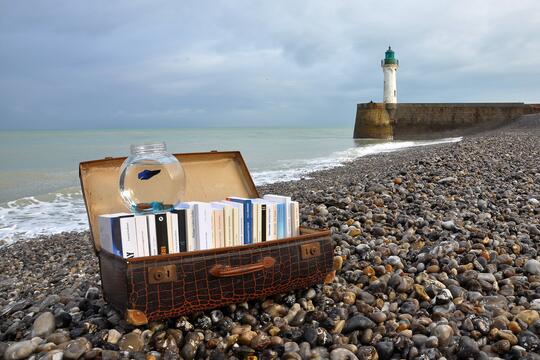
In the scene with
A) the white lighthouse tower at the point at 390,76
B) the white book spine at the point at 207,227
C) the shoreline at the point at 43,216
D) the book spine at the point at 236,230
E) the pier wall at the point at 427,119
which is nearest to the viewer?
the white book spine at the point at 207,227

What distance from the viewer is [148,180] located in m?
2.66

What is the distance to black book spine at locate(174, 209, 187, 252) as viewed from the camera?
255 centimetres

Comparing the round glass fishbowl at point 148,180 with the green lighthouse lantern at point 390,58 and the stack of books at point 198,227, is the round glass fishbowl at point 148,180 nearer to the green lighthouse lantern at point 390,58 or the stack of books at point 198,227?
the stack of books at point 198,227

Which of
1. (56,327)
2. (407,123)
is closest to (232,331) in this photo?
(56,327)

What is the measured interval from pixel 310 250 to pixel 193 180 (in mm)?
1062

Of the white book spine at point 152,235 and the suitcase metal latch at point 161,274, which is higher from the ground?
the white book spine at point 152,235

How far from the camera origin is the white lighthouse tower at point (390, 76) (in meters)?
42.7

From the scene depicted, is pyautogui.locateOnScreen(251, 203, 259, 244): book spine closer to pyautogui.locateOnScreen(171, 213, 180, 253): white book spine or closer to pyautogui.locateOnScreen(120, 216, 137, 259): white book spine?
pyautogui.locateOnScreen(171, 213, 180, 253): white book spine

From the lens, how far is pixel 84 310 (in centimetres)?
290

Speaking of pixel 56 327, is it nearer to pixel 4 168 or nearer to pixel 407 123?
pixel 4 168

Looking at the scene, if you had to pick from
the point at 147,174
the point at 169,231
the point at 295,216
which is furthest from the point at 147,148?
the point at 295,216

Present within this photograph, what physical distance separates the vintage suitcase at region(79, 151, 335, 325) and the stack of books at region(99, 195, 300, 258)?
121 millimetres

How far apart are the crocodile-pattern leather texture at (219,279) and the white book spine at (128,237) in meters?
0.16

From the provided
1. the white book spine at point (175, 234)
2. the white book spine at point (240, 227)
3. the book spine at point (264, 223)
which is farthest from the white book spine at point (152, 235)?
the book spine at point (264, 223)
